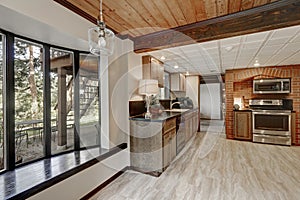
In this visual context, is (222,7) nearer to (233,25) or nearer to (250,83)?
(233,25)

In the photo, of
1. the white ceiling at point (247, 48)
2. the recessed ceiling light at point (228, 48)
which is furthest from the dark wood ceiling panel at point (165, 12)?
the recessed ceiling light at point (228, 48)

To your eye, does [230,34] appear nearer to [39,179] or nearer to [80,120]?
[80,120]

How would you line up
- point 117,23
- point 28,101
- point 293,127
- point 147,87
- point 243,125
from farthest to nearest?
1. point 243,125
2. point 293,127
3. point 147,87
4. point 117,23
5. point 28,101

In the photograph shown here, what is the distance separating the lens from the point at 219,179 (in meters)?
2.64

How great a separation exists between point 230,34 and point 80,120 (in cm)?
259

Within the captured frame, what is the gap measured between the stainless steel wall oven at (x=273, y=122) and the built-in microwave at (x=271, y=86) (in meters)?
0.32

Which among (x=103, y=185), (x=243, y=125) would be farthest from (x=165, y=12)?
(x=243, y=125)

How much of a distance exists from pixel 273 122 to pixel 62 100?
5.23 m

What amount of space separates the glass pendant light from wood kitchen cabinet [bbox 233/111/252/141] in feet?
15.7

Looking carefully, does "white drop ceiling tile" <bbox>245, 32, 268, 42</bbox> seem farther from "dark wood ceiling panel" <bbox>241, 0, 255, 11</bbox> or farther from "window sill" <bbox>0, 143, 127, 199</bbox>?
"window sill" <bbox>0, 143, 127, 199</bbox>

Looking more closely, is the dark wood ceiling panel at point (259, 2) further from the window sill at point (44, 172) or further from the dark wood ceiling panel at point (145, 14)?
the window sill at point (44, 172)

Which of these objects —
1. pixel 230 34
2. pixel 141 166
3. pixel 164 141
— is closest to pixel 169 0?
pixel 230 34

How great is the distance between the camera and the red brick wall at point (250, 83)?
4.64 m

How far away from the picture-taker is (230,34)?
2170mm
